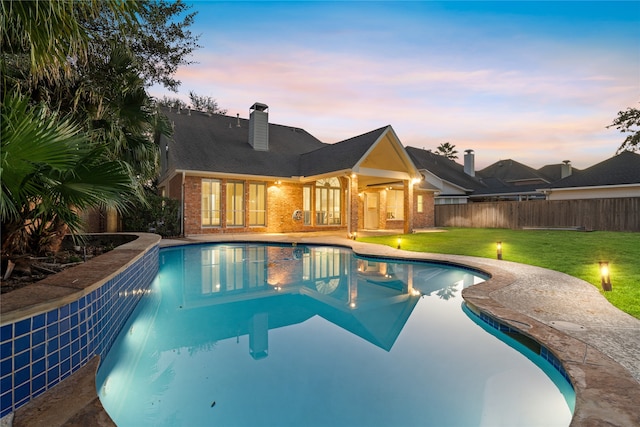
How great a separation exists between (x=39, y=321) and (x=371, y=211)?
18965 millimetres

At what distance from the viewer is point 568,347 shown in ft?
10.0

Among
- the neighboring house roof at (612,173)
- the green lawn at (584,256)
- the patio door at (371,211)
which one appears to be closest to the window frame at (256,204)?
the patio door at (371,211)

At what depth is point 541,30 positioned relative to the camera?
37.6 feet

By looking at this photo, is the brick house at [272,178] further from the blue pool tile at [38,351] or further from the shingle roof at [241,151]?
the blue pool tile at [38,351]

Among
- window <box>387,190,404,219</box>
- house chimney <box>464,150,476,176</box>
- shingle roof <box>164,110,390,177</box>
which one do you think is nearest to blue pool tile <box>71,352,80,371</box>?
shingle roof <box>164,110,390,177</box>

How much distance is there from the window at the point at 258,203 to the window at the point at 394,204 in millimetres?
8205

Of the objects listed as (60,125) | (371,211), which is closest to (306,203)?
(371,211)

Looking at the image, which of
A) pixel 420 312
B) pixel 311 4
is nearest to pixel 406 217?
pixel 311 4

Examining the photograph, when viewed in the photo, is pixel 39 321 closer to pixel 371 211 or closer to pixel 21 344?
pixel 21 344

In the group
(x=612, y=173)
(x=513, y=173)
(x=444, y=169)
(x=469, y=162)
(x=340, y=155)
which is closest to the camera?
(x=340, y=155)

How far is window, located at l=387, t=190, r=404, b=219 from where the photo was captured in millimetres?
20594

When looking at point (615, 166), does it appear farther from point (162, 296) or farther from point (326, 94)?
point (162, 296)

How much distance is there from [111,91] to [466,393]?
27.5 ft

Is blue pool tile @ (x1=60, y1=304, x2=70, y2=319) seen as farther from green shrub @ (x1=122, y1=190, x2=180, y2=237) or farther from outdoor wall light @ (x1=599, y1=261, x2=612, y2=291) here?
A: green shrub @ (x1=122, y1=190, x2=180, y2=237)
